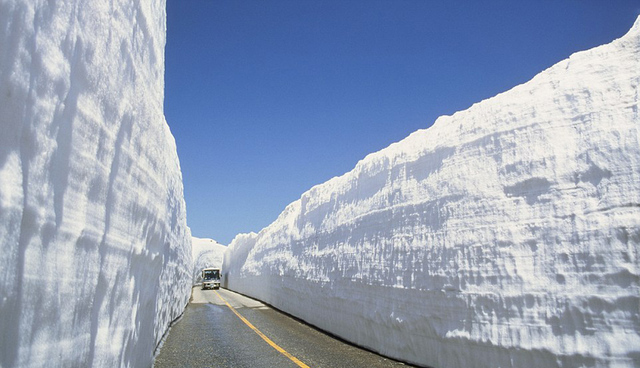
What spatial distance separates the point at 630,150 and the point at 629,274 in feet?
4.66

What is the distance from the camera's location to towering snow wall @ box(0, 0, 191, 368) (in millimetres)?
2471

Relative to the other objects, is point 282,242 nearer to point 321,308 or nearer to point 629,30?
point 321,308

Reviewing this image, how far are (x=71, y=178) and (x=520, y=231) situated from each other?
5.42 meters

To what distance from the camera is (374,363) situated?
25.5 ft

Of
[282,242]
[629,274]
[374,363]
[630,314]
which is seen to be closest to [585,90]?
[629,274]

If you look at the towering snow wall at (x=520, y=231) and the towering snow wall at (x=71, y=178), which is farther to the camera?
the towering snow wall at (x=520, y=231)

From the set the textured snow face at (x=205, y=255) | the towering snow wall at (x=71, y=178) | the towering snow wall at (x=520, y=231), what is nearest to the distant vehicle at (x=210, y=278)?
the textured snow face at (x=205, y=255)

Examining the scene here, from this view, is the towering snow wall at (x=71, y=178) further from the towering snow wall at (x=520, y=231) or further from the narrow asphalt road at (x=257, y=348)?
the towering snow wall at (x=520, y=231)

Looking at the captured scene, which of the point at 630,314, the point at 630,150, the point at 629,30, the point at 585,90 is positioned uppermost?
the point at 629,30

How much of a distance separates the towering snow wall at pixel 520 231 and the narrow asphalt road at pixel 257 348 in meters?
0.88

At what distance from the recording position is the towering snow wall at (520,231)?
5125 millimetres

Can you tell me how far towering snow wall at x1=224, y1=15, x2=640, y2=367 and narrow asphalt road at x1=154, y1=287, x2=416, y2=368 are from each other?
2.88 feet

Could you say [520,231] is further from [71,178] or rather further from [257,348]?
[257,348]

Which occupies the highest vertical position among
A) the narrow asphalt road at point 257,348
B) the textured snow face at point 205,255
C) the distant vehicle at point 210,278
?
the textured snow face at point 205,255
